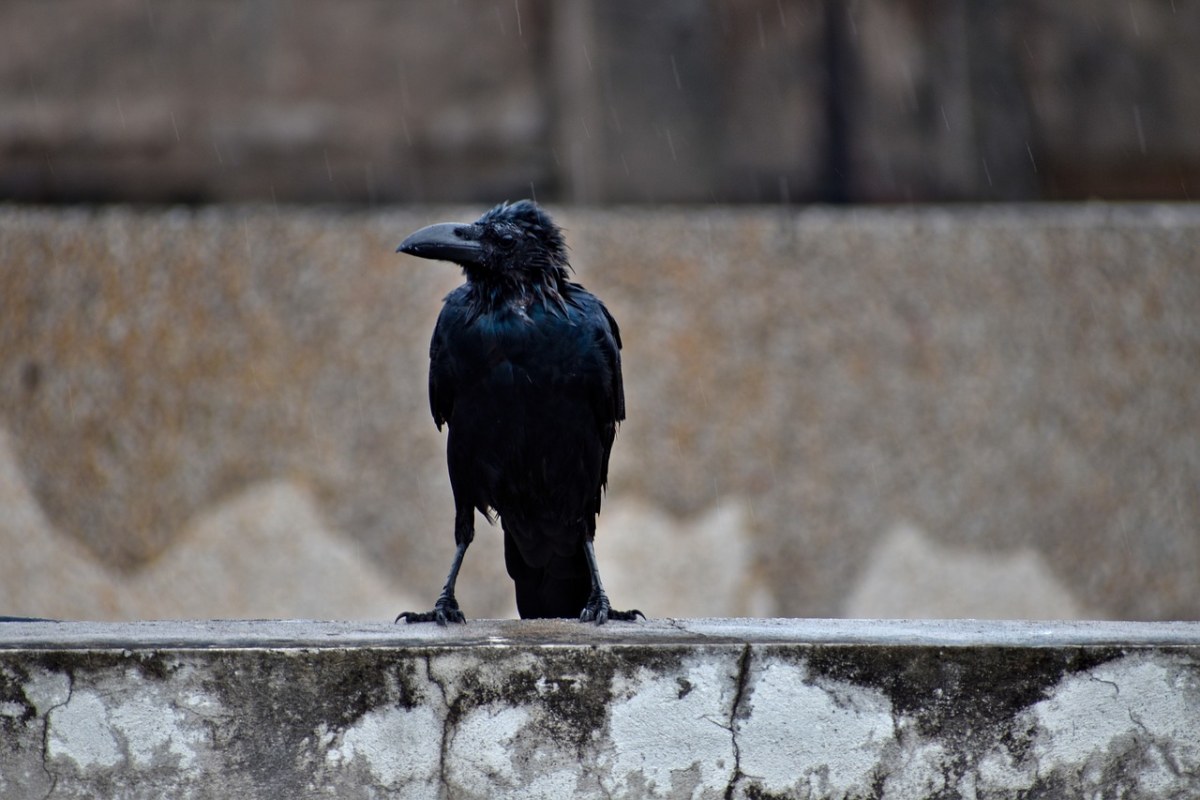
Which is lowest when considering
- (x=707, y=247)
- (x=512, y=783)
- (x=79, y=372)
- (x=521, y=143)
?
(x=512, y=783)

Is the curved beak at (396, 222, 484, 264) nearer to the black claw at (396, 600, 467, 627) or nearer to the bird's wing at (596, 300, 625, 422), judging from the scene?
the bird's wing at (596, 300, 625, 422)

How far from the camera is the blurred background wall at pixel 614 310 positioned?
15.6ft

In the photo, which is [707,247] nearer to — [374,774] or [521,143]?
[521,143]

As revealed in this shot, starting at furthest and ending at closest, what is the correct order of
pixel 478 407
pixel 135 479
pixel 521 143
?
1. pixel 521 143
2. pixel 135 479
3. pixel 478 407

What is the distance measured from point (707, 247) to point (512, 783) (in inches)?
116

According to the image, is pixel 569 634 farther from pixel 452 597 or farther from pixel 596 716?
pixel 452 597

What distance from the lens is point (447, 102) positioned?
5.17 meters

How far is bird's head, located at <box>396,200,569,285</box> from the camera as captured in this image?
10.5ft

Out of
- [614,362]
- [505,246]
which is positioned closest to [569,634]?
[614,362]

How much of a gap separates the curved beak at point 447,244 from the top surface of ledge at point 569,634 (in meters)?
1.00

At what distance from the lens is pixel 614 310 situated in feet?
15.8

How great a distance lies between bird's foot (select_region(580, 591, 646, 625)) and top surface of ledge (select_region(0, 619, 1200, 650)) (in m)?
0.55

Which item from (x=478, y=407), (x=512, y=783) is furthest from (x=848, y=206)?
(x=512, y=783)

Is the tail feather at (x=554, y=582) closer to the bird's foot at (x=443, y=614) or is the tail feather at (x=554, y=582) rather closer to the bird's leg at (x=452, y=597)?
the bird's leg at (x=452, y=597)
